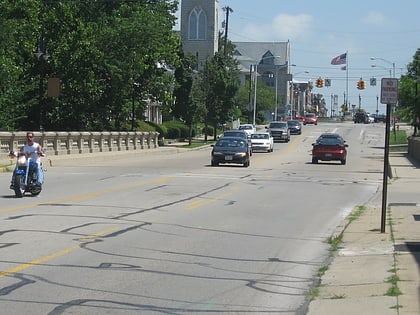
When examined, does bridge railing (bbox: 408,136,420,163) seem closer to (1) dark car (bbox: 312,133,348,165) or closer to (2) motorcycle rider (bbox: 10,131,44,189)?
(1) dark car (bbox: 312,133,348,165)

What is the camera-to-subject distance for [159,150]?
55094 millimetres

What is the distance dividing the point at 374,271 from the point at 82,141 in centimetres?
3550

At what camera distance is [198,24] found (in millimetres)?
114562

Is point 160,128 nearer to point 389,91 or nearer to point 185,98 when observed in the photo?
point 185,98

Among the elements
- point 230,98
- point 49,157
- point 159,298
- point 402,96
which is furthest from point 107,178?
point 230,98

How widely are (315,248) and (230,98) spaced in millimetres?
61375

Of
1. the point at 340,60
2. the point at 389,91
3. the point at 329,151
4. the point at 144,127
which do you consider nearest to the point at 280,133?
the point at 144,127

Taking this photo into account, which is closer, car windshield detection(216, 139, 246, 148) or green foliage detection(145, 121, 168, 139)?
car windshield detection(216, 139, 246, 148)

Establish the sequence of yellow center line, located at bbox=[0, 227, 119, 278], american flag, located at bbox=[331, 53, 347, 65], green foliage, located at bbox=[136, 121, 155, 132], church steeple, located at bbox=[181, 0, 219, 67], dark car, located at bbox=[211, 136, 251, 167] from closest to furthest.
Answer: yellow center line, located at bbox=[0, 227, 119, 278] < dark car, located at bbox=[211, 136, 251, 167] < green foliage, located at bbox=[136, 121, 155, 132] < american flag, located at bbox=[331, 53, 347, 65] < church steeple, located at bbox=[181, 0, 219, 67]

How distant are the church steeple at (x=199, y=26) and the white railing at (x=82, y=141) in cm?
5750

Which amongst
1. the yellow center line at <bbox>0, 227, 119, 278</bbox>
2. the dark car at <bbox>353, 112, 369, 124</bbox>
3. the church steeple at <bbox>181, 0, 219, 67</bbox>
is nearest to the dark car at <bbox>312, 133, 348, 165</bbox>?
the yellow center line at <bbox>0, 227, 119, 278</bbox>

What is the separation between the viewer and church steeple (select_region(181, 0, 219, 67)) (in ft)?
373

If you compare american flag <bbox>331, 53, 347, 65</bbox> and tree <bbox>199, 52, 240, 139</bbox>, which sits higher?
american flag <bbox>331, 53, 347, 65</bbox>

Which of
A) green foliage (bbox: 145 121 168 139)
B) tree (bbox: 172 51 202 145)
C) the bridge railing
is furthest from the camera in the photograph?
green foliage (bbox: 145 121 168 139)
